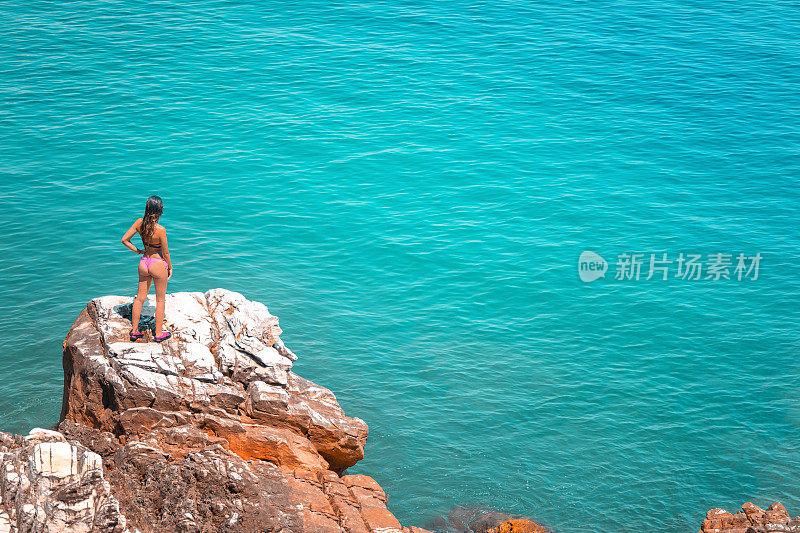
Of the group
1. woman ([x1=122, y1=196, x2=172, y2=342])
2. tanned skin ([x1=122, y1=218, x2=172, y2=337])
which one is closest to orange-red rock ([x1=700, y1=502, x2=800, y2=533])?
woman ([x1=122, y1=196, x2=172, y2=342])

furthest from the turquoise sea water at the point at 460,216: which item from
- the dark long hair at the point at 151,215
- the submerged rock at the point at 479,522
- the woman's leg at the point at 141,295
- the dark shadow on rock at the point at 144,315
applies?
the dark long hair at the point at 151,215

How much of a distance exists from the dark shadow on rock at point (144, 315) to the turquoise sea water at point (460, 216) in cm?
464

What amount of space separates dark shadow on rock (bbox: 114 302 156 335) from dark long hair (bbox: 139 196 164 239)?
6.28ft

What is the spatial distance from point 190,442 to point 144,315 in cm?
322

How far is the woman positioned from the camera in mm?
12812

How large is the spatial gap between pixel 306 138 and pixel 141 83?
10.1 metres

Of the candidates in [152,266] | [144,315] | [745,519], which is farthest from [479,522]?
[152,266]

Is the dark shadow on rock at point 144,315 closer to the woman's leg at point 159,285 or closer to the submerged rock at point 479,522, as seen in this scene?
the woman's leg at point 159,285

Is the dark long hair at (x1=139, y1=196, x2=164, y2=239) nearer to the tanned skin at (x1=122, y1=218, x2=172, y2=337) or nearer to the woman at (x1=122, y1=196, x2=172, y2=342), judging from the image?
the woman at (x1=122, y1=196, x2=172, y2=342)

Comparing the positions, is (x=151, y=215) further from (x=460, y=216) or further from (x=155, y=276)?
(x=460, y=216)

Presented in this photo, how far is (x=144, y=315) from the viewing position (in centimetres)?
1388

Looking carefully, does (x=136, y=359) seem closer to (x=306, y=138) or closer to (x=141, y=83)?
(x=306, y=138)

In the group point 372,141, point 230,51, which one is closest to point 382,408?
point 372,141

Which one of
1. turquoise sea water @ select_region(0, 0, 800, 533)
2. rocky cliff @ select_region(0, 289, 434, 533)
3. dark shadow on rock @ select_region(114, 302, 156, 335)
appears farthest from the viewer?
turquoise sea water @ select_region(0, 0, 800, 533)
